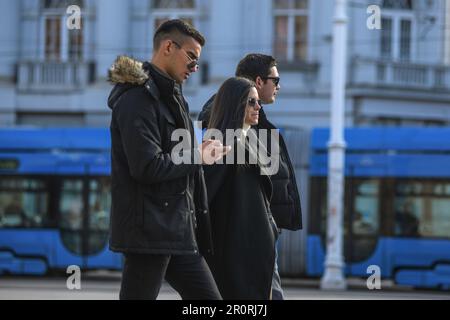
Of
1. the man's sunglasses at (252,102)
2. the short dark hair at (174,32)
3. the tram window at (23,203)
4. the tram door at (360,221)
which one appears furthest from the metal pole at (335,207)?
the short dark hair at (174,32)

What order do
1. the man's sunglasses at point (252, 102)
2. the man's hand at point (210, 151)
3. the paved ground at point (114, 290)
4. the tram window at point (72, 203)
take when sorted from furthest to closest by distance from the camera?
the tram window at point (72, 203) < the paved ground at point (114, 290) < the man's sunglasses at point (252, 102) < the man's hand at point (210, 151)

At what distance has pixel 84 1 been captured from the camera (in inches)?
1282

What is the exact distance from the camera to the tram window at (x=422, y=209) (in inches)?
862

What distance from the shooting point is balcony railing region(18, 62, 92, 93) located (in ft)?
106

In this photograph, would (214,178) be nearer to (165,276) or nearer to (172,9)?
(165,276)


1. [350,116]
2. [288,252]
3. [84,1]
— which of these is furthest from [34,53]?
[288,252]

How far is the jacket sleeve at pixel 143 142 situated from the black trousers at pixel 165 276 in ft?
1.17

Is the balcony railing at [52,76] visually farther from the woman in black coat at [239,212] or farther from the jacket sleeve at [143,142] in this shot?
the jacket sleeve at [143,142]

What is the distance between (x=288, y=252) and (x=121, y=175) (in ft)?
→ 57.2

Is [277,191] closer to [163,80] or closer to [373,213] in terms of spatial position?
[163,80]

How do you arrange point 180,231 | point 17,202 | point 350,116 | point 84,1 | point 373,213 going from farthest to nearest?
point 84,1 → point 350,116 → point 17,202 → point 373,213 → point 180,231

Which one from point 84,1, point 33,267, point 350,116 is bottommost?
point 33,267

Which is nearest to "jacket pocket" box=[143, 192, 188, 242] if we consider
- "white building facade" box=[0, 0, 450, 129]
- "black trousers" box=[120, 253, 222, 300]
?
"black trousers" box=[120, 253, 222, 300]

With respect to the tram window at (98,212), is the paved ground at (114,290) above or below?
below
